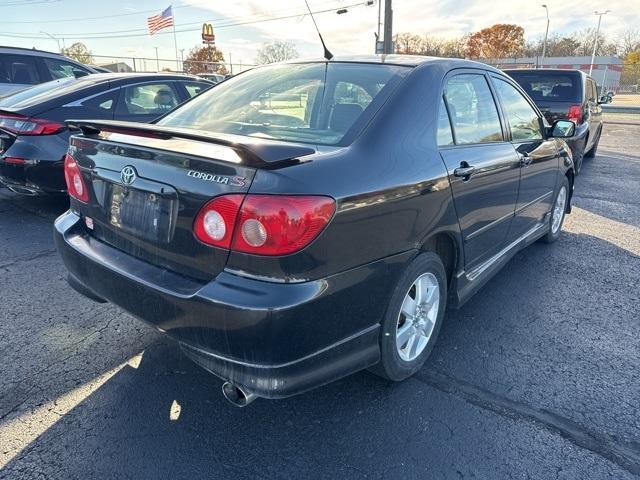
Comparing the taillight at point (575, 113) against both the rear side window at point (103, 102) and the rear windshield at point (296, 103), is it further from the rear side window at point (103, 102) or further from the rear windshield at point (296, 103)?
the rear side window at point (103, 102)

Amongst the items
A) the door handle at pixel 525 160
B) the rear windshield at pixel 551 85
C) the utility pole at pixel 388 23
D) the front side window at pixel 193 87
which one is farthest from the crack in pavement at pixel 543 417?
the utility pole at pixel 388 23

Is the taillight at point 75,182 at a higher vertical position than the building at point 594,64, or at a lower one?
lower

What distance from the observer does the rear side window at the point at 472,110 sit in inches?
109

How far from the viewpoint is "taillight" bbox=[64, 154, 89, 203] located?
2.46 meters

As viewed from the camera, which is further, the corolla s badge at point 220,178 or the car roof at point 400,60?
the car roof at point 400,60

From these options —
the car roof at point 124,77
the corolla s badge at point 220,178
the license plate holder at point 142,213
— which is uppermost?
the car roof at point 124,77

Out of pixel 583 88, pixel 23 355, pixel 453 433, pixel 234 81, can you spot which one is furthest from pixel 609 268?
pixel 583 88

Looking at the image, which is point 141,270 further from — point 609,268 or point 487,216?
point 609,268

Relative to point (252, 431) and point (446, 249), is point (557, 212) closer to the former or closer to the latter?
point (446, 249)

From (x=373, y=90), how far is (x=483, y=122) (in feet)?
3.32

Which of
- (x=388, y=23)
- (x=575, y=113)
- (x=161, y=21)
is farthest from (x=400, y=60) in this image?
(x=161, y=21)

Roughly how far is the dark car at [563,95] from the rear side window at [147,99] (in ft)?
19.2

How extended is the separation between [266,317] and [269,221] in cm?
35

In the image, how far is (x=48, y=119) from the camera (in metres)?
4.76
